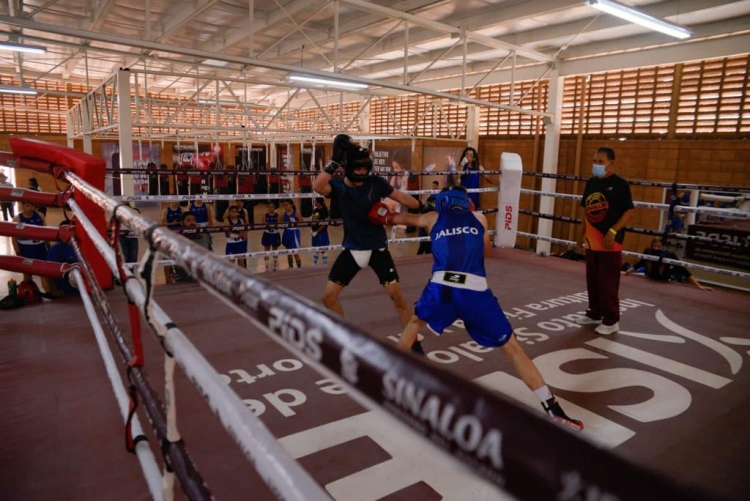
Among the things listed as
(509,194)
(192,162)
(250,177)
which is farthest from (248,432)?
(192,162)

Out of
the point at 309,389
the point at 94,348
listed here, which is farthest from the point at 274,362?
the point at 94,348

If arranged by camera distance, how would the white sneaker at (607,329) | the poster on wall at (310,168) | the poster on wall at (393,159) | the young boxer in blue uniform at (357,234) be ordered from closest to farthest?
1. the young boxer in blue uniform at (357,234)
2. the white sneaker at (607,329)
3. the poster on wall at (393,159)
4. the poster on wall at (310,168)

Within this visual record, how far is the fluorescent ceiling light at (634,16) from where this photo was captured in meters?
5.98

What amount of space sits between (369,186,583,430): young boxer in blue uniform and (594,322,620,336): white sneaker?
5.37 ft

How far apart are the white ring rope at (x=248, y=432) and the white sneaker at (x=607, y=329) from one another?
3.68 metres

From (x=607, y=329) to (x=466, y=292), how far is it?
1.99m

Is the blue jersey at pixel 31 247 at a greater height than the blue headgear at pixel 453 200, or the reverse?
the blue headgear at pixel 453 200

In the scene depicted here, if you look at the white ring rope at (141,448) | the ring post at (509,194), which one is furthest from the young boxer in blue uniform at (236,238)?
the white ring rope at (141,448)

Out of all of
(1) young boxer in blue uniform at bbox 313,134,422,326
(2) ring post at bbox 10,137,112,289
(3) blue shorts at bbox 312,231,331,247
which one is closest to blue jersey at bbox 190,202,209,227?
(3) blue shorts at bbox 312,231,331,247

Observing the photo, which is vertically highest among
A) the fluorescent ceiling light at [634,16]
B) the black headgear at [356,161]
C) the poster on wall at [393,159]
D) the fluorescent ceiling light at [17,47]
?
the fluorescent ceiling light at [634,16]

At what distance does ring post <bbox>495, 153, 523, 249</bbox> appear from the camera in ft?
19.4

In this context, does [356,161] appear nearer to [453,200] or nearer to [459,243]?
[453,200]

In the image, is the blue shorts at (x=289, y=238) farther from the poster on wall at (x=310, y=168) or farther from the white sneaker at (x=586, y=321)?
the white sneaker at (x=586, y=321)

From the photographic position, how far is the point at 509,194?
5969 mm
